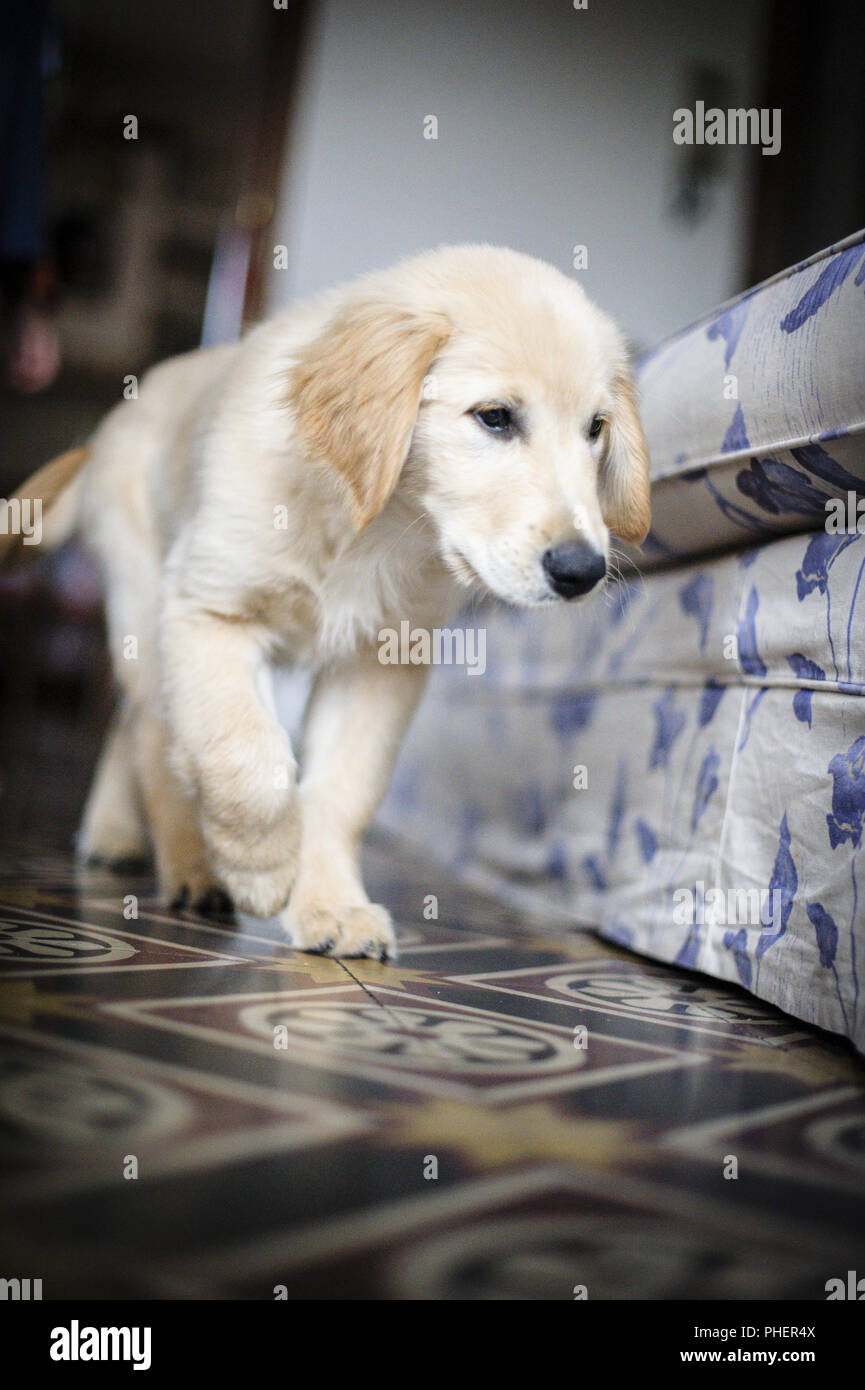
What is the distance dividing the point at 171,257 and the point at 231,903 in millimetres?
6978

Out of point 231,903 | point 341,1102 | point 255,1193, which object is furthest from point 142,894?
point 255,1193

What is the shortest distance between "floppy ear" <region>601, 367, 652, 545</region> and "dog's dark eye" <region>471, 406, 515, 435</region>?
239mm

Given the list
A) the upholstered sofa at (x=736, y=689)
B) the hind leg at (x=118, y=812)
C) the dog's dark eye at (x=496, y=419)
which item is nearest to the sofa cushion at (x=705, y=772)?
the upholstered sofa at (x=736, y=689)

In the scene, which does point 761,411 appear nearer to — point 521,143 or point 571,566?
point 571,566

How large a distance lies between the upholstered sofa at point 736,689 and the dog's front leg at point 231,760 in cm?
62

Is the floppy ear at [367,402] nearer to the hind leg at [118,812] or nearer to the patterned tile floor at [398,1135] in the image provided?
the patterned tile floor at [398,1135]

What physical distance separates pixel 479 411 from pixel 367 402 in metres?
0.17

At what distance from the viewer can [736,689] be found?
1.66 meters

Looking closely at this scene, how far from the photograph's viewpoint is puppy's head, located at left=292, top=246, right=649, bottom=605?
1.49 m

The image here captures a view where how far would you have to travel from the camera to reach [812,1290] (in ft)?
2.26

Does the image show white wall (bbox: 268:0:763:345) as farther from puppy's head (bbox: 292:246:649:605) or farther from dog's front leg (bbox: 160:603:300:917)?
dog's front leg (bbox: 160:603:300:917)

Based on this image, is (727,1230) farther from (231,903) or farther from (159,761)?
(159,761)

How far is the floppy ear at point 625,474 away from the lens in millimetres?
1731

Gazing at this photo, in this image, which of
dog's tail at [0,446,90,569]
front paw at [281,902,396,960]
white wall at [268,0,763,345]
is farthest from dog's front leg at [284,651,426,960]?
white wall at [268,0,763,345]
